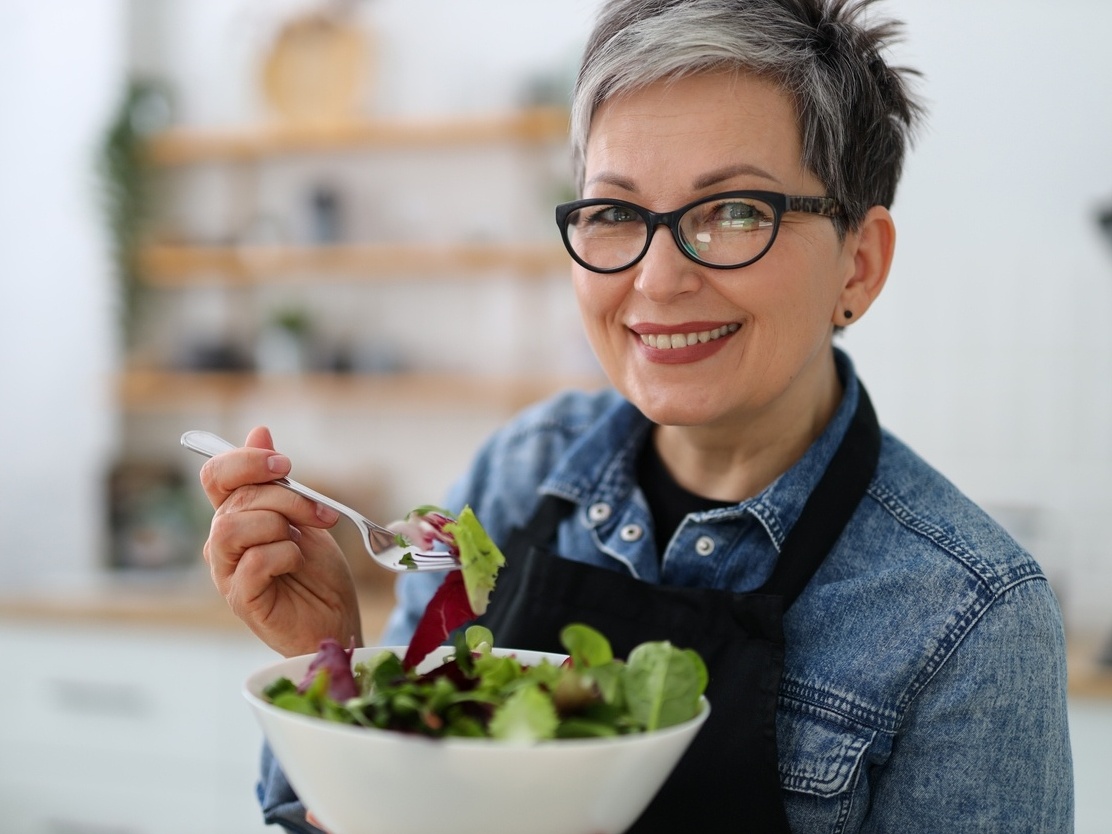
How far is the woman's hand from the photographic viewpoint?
0.92 m

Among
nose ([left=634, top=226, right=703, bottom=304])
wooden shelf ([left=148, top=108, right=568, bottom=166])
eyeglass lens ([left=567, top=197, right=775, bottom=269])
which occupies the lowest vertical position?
nose ([left=634, top=226, right=703, bottom=304])

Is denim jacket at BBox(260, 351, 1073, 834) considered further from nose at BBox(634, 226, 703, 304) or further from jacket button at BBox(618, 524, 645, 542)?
nose at BBox(634, 226, 703, 304)

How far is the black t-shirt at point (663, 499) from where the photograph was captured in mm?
1197

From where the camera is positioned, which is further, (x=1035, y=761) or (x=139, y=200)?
(x=139, y=200)

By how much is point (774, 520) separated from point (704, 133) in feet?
1.25

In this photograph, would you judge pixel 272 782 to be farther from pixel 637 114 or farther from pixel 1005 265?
pixel 1005 265

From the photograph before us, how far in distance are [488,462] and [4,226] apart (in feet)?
8.45

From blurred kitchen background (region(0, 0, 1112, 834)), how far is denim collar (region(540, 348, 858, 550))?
1.46m

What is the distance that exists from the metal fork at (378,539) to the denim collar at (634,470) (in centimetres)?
36

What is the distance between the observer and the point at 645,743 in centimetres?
61

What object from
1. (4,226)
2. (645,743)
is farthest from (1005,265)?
(4,226)

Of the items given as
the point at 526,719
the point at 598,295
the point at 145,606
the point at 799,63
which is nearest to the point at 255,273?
the point at 145,606

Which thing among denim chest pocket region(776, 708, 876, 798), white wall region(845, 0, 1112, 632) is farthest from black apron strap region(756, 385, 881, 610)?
white wall region(845, 0, 1112, 632)

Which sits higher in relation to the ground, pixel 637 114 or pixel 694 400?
pixel 637 114
